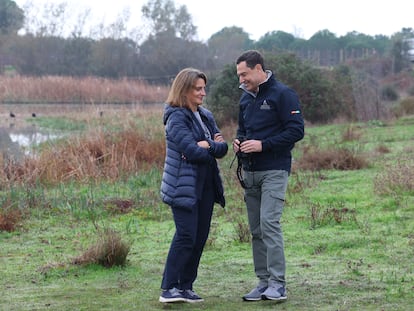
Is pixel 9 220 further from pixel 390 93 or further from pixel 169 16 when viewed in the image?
pixel 169 16

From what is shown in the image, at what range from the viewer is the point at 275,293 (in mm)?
5676

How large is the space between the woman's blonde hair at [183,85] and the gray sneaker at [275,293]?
1.44 metres

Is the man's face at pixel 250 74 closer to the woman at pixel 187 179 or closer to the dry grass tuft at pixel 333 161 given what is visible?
the woman at pixel 187 179

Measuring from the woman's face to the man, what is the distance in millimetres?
287

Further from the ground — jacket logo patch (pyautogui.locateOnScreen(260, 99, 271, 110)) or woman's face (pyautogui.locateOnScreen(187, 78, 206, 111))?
woman's face (pyautogui.locateOnScreen(187, 78, 206, 111))

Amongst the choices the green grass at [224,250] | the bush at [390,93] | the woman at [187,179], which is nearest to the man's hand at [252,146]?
the woman at [187,179]

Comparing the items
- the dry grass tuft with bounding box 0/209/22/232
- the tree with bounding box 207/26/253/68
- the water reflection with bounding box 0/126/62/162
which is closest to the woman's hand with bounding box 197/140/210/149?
the dry grass tuft with bounding box 0/209/22/232

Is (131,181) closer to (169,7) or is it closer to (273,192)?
(273,192)

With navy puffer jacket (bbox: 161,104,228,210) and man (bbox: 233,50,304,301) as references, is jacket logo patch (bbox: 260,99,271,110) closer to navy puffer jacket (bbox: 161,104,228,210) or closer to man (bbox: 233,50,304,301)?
man (bbox: 233,50,304,301)

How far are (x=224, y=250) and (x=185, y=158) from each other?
270cm

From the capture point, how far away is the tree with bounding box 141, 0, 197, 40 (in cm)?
6944

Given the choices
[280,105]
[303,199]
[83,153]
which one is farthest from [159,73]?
[280,105]

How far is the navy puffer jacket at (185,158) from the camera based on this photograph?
5.61 m

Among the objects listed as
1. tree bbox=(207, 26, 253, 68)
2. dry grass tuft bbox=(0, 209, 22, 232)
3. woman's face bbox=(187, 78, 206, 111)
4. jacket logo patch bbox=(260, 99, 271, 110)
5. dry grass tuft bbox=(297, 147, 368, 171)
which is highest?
tree bbox=(207, 26, 253, 68)
